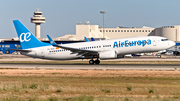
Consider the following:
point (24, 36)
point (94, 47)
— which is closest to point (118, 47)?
point (94, 47)

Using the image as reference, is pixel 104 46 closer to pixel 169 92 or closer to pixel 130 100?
pixel 169 92

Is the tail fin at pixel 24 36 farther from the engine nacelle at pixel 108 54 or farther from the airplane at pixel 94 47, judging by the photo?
the engine nacelle at pixel 108 54

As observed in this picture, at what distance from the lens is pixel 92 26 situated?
626 ft

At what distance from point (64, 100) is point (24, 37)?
34122mm

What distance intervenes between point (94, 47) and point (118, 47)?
420 cm

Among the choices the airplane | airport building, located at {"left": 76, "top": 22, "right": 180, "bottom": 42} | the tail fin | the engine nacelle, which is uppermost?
airport building, located at {"left": 76, "top": 22, "right": 180, "bottom": 42}

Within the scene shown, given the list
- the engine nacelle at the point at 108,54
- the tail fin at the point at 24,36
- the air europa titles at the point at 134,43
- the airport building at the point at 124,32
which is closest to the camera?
the engine nacelle at the point at 108,54

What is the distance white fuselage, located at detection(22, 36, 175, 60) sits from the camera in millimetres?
46375

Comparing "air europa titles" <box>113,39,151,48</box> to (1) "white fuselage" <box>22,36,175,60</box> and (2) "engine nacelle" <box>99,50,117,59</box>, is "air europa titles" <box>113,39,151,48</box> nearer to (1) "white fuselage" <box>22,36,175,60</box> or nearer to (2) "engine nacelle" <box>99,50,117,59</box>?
(1) "white fuselage" <box>22,36,175,60</box>

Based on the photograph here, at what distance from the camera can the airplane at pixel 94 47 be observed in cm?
4634

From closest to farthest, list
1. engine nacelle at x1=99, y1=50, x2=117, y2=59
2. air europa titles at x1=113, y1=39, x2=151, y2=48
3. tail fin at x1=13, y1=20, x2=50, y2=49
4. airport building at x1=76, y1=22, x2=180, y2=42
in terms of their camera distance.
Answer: engine nacelle at x1=99, y1=50, x2=117, y2=59 < air europa titles at x1=113, y1=39, x2=151, y2=48 < tail fin at x1=13, y1=20, x2=50, y2=49 < airport building at x1=76, y1=22, x2=180, y2=42

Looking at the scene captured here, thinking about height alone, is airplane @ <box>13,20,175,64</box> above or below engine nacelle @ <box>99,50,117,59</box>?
above

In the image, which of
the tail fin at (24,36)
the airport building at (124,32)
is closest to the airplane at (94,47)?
the tail fin at (24,36)

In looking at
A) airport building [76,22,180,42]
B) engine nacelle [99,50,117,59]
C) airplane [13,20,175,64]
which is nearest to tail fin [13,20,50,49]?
airplane [13,20,175,64]
